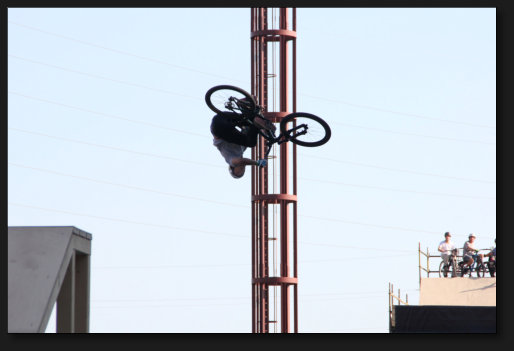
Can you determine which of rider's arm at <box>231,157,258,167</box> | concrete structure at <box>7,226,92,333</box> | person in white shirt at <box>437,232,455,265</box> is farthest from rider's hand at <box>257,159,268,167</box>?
person in white shirt at <box>437,232,455,265</box>

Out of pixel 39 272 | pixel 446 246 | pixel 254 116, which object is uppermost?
pixel 254 116

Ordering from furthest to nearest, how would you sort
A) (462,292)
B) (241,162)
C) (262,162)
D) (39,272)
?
(462,292) → (241,162) → (262,162) → (39,272)

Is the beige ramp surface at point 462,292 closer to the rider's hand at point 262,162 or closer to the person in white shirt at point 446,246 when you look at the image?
the person in white shirt at point 446,246

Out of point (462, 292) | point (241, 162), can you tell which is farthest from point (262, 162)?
point (462, 292)

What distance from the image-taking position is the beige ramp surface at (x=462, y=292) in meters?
21.4

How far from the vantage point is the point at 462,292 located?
21.8m

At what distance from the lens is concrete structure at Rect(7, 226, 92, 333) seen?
9.88m

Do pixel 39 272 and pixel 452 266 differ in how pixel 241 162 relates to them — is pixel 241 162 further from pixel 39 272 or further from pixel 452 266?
pixel 452 266

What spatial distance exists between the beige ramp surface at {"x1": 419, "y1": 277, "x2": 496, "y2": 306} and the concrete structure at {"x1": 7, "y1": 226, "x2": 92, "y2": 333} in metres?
11.9

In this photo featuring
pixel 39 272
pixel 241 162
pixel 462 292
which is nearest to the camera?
pixel 39 272

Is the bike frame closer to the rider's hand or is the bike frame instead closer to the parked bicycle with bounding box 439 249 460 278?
the rider's hand

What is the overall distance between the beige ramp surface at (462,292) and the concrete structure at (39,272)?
11945mm

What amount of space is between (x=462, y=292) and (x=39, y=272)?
13.1 meters

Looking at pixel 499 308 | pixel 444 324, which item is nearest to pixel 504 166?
pixel 499 308
